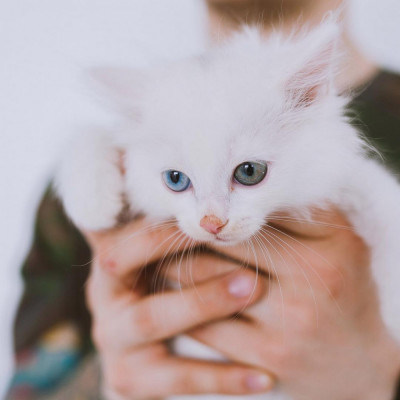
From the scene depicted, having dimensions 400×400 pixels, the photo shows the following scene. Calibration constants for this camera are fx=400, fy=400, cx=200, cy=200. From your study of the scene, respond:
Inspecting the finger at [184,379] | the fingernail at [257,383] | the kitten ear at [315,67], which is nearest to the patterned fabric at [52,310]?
the finger at [184,379]

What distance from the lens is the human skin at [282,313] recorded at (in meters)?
0.63

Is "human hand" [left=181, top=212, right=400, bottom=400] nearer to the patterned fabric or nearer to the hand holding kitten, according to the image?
the hand holding kitten

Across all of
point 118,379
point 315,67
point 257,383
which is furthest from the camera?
point 118,379

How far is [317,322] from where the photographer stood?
2.10ft

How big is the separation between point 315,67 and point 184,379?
0.51m

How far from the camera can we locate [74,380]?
0.81m

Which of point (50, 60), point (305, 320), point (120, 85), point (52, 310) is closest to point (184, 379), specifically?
point (305, 320)

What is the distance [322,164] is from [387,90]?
0.86ft

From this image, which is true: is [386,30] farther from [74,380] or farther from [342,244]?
[74,380]

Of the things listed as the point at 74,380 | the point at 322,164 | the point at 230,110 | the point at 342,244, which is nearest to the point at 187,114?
the point at 230,110

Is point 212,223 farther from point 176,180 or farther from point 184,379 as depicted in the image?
point 184,379

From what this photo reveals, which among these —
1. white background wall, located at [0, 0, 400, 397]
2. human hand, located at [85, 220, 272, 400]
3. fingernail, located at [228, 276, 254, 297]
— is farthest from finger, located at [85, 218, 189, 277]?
white background wall, located at [0, 0, 400, 397]

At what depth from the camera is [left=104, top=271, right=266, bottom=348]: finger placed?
2.12 ft

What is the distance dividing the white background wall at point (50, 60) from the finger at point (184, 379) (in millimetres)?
282
